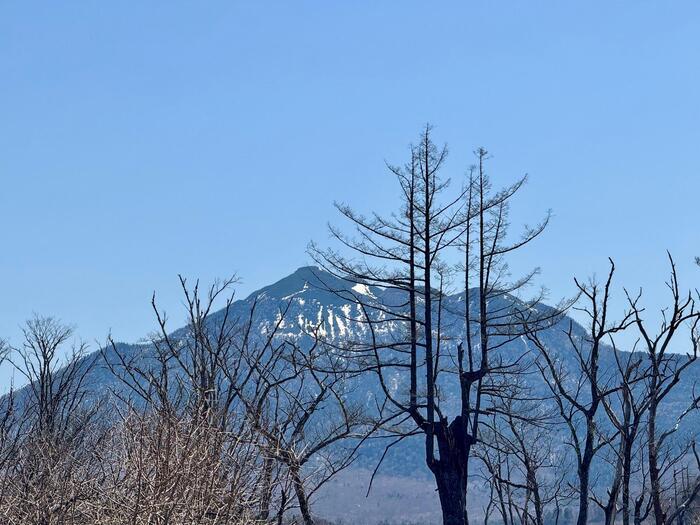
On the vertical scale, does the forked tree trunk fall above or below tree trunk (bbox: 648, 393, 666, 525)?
above

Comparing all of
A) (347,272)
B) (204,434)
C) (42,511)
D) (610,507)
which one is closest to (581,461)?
(610,507)

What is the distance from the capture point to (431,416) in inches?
904

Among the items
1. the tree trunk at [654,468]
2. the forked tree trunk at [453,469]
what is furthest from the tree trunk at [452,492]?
the tree trunk at [654,468]

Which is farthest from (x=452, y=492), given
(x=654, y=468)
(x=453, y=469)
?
(x=654, y=468)

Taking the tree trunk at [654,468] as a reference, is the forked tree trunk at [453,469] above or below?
above

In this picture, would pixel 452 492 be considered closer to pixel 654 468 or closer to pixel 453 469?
pixel 453 469

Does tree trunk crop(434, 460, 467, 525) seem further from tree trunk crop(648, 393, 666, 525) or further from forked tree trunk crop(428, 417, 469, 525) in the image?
tree trunk crop(648, 393, 666, 525)

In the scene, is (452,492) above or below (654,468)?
above

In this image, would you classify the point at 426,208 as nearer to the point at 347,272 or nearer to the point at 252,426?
the point at 347,272

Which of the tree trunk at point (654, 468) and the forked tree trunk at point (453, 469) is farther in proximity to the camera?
the forked tree trunk at point (453, 469)

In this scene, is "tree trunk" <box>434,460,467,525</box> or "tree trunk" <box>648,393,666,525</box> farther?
"tree trunk" <box>434,460,467,525</box>

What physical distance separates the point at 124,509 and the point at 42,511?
101 centimetres

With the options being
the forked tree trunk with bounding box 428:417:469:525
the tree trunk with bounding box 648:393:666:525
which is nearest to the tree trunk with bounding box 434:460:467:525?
the forked tree trunk with bounding box 428:417:469:525

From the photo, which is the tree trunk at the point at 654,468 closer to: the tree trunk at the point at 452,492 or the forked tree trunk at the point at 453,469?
the forked tree trunk at the point at 453,469
